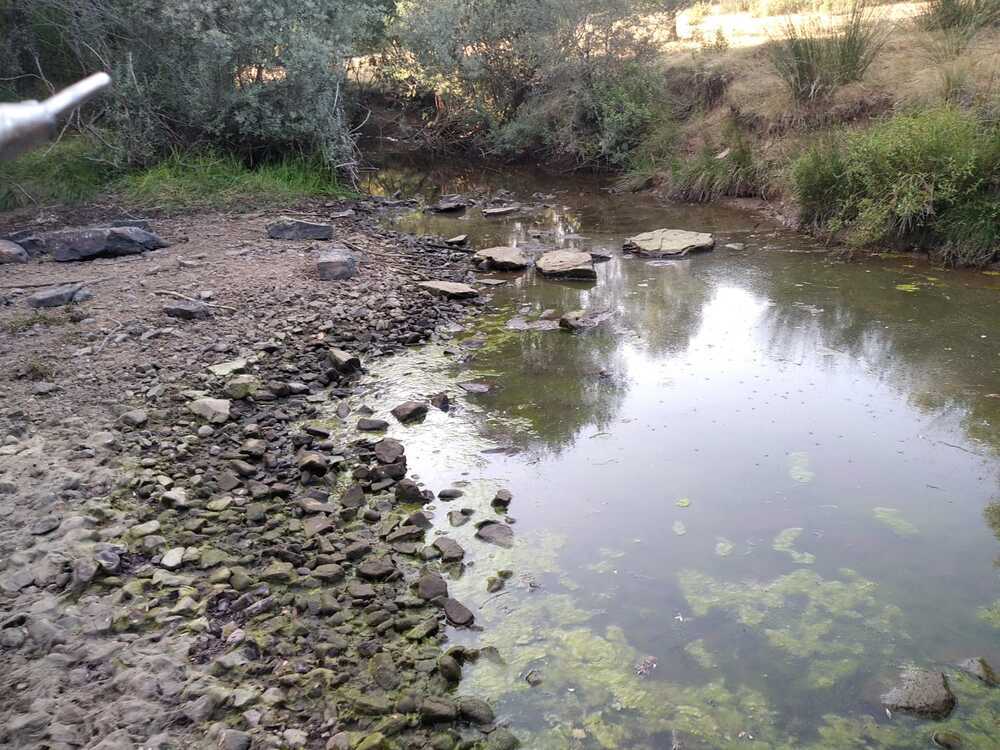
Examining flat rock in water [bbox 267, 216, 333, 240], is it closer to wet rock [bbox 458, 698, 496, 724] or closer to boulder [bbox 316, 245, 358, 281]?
boulder [bbox 316, 245, 358, 281]

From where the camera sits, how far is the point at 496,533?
377 centimetres

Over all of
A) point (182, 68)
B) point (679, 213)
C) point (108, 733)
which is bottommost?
point (679, 213)

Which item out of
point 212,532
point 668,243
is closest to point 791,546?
point 212,532

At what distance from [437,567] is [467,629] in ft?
1.41

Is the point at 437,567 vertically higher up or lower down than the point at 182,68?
lower down

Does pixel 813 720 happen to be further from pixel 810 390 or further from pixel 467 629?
pixel 810 390

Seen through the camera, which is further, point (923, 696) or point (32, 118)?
point (923, 696)

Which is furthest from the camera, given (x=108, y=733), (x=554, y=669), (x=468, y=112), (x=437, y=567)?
(x=468, y=112)

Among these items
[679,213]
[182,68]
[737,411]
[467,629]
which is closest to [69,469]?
[467,629]

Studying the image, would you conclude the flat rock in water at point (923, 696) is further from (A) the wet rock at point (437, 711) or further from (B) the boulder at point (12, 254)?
(B) the boulder at point (12, 254)

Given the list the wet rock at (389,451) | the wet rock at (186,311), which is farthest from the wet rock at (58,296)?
the wet rock at (389,451)

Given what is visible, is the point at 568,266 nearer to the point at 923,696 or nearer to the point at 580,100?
the point at 923,696

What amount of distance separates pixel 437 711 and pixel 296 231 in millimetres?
6067

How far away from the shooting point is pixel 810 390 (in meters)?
5.27
